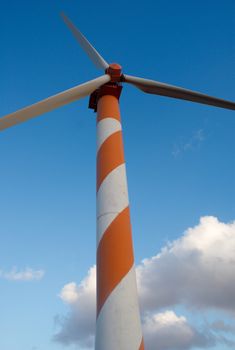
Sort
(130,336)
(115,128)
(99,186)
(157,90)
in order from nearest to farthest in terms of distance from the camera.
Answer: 1. (130,336)
2. (99,186)
3. (115,128)
4. (157,90)

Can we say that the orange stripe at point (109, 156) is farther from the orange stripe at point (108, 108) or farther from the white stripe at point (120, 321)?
the white stripe at point (120, 321)

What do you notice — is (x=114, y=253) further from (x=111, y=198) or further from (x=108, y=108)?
(x=108, y=108)

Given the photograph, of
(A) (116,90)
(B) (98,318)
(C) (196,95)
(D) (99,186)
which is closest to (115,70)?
(A) (116,90)

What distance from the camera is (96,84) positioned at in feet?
17.4

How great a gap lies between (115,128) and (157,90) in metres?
1.53

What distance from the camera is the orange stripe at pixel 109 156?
4501 millimetres

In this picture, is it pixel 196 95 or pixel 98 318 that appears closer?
pixel 98 318

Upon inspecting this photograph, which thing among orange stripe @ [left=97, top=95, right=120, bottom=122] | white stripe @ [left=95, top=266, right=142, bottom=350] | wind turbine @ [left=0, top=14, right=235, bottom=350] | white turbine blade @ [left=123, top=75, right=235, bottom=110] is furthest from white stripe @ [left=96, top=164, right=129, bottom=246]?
white turbine blade @ [left=123, top=75, right=235, bottom=110]

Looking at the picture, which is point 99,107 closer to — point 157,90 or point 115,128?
point 115,128

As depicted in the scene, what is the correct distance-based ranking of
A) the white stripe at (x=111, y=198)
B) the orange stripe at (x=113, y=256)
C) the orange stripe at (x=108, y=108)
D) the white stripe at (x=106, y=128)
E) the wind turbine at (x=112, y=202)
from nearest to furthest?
the wind turbine at (x=112, y=202)
the orange stripe at (x=113, y=256)
the white stripe at (x=111, y=198)
the white stripe at (x=106, y=128)
the orange stripe at (x=108, y=108)

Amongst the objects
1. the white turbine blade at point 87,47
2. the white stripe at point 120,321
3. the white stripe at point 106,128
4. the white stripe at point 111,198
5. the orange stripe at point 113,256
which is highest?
the white turbine blade at point 87,47

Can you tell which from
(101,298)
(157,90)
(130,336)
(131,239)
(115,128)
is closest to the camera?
(130,336)

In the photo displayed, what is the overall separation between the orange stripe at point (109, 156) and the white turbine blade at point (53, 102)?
979 mm

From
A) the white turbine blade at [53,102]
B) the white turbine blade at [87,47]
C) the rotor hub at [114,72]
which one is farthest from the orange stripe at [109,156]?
the white turbine blade at [87,47]
